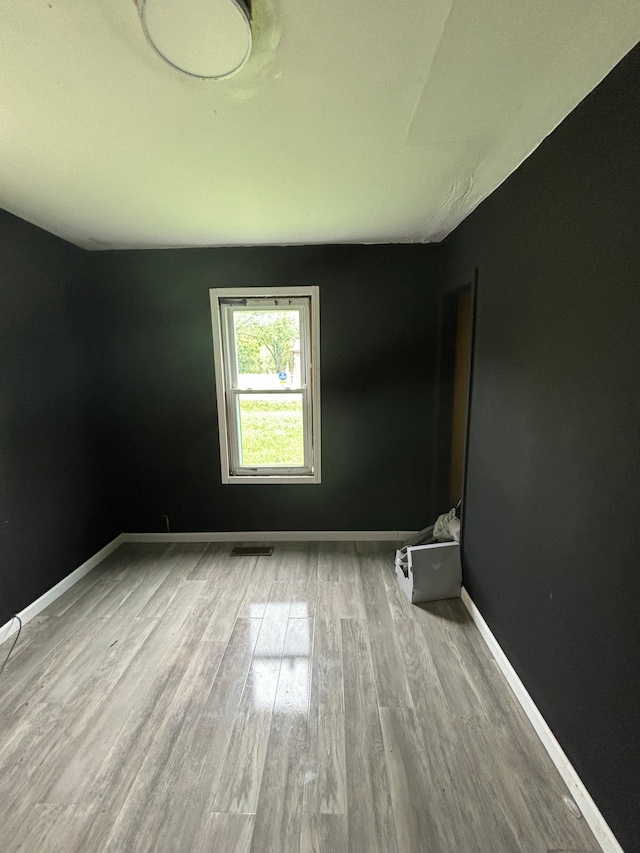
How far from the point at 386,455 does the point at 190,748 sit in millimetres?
2224

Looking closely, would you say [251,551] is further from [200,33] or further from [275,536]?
[200,33]

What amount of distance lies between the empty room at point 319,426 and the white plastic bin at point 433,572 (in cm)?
2

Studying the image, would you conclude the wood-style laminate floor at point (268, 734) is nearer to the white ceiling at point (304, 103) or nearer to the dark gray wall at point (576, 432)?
the dark gray wall at point (576, 432)

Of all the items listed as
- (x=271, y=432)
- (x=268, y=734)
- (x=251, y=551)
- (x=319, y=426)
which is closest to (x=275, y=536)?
(x=251, y=551)

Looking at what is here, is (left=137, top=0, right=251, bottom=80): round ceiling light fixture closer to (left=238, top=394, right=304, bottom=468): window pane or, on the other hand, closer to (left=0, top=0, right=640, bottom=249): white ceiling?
(left=0, top=0, right=640, bottom=249): white ceiling

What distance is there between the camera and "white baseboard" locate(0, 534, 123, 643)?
2.24 meters

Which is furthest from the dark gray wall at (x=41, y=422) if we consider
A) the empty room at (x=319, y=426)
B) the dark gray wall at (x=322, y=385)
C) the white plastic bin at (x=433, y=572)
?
the white plastic bin at (x=433, y=572)

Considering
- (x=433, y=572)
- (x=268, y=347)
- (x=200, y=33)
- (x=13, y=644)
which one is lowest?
(x=13, y=644)

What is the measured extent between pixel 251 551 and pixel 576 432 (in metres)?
2.55

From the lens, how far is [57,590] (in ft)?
8.57

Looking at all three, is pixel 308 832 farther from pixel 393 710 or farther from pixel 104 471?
pixel 104 471

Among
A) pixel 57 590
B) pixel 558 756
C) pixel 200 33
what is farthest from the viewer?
pixel 57 590

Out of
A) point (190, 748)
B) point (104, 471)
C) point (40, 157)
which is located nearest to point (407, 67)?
point (40, 157)

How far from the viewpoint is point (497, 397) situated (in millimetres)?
1993
